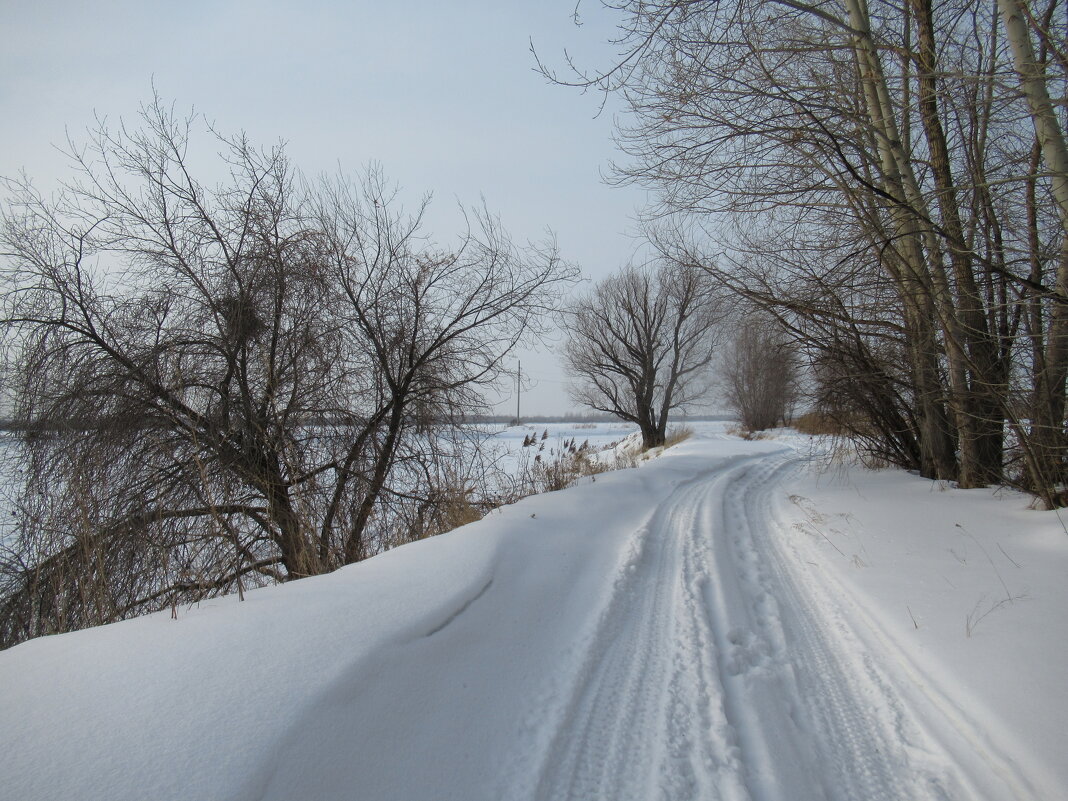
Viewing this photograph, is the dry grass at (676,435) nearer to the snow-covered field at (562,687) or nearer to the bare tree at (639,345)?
the bare tree at (639,345)

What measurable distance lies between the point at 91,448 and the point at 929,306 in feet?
30.0

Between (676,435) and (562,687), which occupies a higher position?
(676,435)

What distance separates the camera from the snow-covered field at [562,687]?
5.57ft

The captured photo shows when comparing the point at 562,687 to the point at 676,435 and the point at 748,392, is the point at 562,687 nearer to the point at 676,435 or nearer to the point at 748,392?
the point at 676,435

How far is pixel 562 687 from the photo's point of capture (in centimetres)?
246

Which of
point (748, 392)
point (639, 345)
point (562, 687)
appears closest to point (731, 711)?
point (562, 687)

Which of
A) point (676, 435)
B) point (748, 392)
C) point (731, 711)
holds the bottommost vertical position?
point (731, 711)

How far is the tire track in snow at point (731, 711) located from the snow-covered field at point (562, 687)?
1 centimetres

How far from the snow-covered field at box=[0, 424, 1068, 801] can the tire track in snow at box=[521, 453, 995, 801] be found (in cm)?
1

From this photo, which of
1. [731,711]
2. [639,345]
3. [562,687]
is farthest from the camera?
[639,345]

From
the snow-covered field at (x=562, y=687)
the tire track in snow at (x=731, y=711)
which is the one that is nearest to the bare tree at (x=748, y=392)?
the snow-covered field at (x=562, y=687)

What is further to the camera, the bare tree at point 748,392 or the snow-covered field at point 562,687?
the bare tree at point 748,392

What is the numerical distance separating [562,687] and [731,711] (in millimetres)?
781

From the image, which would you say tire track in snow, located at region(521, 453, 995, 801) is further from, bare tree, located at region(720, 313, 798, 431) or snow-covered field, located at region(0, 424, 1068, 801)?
bare tree, located at region(720, 313, 798, 431)
